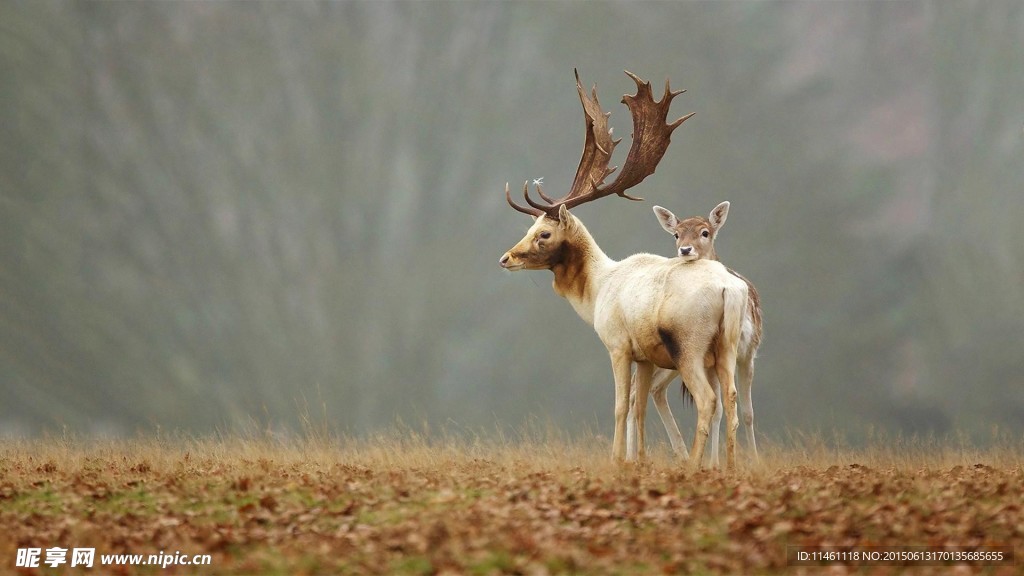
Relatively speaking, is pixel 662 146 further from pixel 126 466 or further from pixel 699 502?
pixel 126 466

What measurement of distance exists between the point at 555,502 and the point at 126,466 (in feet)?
21.3

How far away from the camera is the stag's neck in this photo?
42.7 ft

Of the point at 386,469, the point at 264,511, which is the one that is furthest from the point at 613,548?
the point at 386,469

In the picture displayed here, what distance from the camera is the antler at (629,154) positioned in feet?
44.5

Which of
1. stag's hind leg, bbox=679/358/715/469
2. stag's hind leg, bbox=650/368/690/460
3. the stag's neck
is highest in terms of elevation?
the stag's neck

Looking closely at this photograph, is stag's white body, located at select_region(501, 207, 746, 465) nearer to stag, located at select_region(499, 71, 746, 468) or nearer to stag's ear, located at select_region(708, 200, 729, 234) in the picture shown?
stag, located at select_region(499, 71, 746, 468)

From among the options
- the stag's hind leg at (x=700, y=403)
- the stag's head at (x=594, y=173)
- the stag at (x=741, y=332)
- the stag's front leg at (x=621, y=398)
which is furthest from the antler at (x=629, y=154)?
the stag's hind leg at (x=700, y=403)

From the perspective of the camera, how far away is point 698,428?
431 inches

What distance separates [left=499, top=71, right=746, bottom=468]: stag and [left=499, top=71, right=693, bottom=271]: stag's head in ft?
0.04

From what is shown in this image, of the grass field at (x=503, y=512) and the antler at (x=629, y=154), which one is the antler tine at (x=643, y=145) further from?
the grass field at (x=503, y=512)

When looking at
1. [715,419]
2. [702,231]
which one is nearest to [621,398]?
[715,419]

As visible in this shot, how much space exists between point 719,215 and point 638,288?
1.58m

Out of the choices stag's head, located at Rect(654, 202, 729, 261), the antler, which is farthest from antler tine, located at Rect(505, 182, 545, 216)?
stag's head, located at Rect(654, 202, 729, 261)

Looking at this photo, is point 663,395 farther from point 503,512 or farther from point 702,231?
point 503,512
